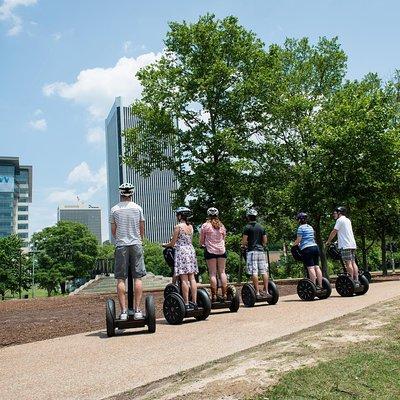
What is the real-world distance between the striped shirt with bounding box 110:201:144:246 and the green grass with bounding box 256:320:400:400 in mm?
3916

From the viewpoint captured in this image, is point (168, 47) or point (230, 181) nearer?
point (230, 181)

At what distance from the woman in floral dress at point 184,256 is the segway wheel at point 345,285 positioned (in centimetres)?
474

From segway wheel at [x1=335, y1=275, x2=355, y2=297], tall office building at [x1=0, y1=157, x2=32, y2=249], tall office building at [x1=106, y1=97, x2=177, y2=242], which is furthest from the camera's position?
tall office building at [x1=0, y1=157, x2=32, y2=249]

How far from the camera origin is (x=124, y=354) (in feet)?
20.1

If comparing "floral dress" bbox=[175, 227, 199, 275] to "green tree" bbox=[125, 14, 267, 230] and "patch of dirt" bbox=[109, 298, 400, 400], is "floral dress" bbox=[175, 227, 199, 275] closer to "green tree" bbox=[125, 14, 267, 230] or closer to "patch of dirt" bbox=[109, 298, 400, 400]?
"patch of dirt" bbox=[109, 298, 400, 400]

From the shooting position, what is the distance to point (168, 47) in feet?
93.8

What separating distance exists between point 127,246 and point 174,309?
146 centimetres

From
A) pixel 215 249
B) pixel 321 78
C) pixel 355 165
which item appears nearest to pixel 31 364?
pixel 215 249

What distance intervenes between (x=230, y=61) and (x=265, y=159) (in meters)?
5.63

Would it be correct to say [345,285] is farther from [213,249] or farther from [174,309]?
[174,309]

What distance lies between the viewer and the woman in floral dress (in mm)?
9031

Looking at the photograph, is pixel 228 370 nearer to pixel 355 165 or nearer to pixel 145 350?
pixel 145 350

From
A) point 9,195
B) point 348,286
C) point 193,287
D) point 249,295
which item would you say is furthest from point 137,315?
point 9,195

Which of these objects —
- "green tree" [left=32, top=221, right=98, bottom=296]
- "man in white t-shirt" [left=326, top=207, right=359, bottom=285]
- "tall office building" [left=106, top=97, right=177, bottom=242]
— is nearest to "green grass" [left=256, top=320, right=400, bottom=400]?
"man in white t-shirt" [left=326, top=207, right=359, bottom=285]
